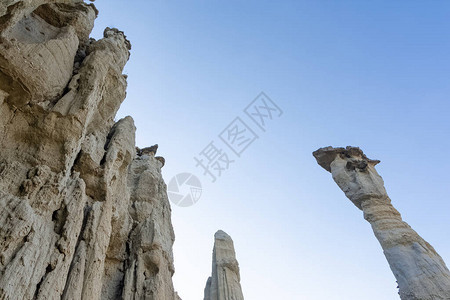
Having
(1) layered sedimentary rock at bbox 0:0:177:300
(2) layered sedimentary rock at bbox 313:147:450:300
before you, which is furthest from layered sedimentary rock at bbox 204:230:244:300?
(2) layered sedimentary rock at bbox 313:147:450:300

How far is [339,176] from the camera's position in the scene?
1772cm

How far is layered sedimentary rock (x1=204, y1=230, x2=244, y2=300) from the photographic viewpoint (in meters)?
11.8

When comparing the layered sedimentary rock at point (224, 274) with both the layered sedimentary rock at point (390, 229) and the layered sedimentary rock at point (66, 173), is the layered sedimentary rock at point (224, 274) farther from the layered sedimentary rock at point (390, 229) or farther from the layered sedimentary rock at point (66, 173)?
the layered sedimentary rock at point (390, 229)

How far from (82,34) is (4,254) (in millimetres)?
7940

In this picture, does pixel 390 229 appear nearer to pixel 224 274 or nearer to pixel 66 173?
pixel 224 274

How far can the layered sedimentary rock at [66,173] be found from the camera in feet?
17.3

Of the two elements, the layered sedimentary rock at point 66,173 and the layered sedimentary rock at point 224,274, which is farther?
the layered sedimentary rock at point 224,274

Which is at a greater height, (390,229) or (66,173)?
(390,229)

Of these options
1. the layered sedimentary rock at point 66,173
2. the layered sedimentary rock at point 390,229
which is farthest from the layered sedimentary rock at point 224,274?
the layered sedimentary rock at point 390,229

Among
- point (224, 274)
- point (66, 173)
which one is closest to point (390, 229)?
point (224, 274)

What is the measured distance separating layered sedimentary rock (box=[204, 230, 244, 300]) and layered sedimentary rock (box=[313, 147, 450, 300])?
6630mm

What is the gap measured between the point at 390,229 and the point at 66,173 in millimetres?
13781

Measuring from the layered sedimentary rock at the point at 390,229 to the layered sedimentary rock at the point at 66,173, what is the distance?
374 inches

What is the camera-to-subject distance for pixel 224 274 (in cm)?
1245
